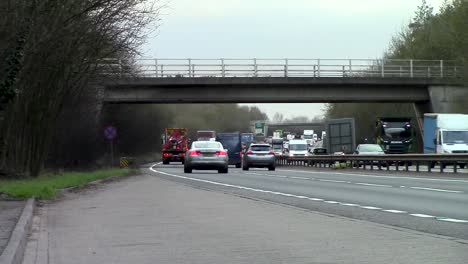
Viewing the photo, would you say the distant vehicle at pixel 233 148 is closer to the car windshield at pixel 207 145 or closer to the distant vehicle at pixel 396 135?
the distant vehicle at pixel 396 135

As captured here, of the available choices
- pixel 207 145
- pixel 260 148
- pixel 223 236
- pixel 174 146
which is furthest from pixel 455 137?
pixel 223 236

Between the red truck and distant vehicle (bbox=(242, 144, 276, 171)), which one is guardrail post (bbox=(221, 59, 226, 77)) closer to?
distant vehicle (bbox=(242, 144, 276, 171))

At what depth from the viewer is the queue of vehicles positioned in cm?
3628

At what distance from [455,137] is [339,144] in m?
14.5

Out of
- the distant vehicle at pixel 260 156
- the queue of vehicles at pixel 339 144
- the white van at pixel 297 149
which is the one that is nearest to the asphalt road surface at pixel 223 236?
the queue of vehicles at pixel 339 144

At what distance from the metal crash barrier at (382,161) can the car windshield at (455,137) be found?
2.07 meters

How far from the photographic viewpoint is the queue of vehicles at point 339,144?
36.3 m

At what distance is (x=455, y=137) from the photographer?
139ft

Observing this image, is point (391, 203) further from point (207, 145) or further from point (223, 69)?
point (223, 69)

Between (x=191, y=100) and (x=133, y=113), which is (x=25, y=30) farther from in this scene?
(x=133, y=113)

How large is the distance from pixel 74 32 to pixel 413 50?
4877 centimetres

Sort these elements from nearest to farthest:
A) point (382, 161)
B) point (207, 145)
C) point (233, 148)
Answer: point (207, 145)
point (382, 161)
point (233, 148)

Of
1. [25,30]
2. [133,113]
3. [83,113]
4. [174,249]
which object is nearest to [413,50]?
[133,113]

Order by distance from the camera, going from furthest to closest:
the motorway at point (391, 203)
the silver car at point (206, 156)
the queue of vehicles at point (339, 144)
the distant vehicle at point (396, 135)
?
the distant vehicle at point (396, 135) → the queue of vehicles at point (339, 144) → the silver car at point (206, 156) → the motorway at point (391, 203)
